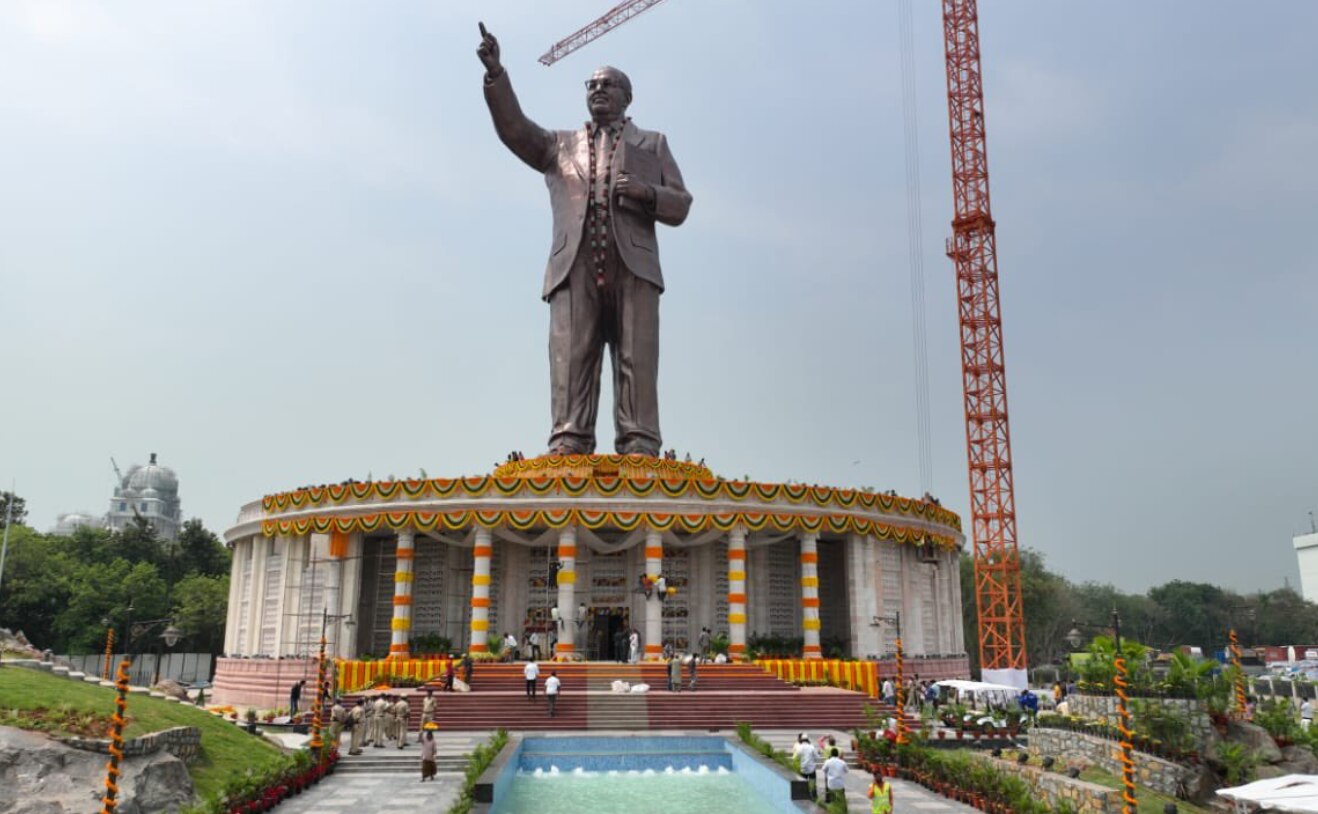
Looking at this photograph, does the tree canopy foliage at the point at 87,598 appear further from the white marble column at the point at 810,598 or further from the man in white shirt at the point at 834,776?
the man in white shirt at the point at 834,776

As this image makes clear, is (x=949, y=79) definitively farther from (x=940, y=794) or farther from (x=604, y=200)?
(x=940, y=794)

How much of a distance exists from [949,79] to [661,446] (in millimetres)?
37849

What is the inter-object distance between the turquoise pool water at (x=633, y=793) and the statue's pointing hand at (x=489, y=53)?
86.7 ft

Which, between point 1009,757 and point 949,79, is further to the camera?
point 949,79

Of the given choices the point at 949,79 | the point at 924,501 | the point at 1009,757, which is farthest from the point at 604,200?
the point at 949,79

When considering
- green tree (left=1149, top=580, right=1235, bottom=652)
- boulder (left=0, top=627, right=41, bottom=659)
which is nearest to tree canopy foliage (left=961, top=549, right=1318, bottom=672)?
green tree (left=1149, top=580, right=1235, bottom=652)

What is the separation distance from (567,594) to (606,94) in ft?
67.9

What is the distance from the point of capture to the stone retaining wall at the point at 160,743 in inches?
587

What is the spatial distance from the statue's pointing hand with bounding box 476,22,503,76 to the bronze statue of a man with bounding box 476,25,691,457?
1409 mm

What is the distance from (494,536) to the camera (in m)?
35.0

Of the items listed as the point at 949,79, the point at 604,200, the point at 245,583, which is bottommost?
the point at 245,583

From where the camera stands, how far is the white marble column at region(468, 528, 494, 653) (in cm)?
3219

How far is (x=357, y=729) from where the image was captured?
20.8m

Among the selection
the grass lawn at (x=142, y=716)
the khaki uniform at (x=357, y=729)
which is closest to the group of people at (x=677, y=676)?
the khaki uniform at (x=357, y=729)
